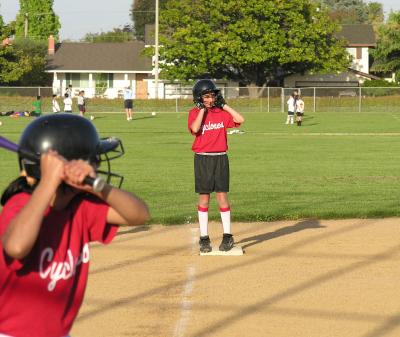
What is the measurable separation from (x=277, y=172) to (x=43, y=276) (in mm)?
19331

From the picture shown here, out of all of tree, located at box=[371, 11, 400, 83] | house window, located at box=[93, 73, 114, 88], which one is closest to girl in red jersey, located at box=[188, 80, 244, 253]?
tree, located at box=[371, 11, 400, 83]

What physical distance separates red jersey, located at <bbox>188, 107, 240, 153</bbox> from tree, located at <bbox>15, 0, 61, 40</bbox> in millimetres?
114011

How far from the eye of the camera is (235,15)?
253ft

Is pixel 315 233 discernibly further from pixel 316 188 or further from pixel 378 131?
pixel 378 131

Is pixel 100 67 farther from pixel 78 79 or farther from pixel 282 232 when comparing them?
pixel 282 232

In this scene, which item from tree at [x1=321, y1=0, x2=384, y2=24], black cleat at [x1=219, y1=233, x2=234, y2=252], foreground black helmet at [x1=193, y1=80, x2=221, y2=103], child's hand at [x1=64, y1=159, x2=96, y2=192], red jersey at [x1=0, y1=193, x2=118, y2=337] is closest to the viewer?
child's hand at [x1=64, y1=159, x2=96, y2=192]

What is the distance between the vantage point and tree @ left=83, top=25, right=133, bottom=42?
5717 inches

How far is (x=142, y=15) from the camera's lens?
150625 mm

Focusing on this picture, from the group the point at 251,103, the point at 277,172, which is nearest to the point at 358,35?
the point at 251,103

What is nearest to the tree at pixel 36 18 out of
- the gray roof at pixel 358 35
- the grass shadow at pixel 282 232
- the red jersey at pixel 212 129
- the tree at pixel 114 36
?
the tree at pixel 114 36

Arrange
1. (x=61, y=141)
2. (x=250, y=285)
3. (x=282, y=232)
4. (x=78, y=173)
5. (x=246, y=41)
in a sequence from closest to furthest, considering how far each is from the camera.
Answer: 1. (x=78, y=173)
2. (x=61, y=141)
3. (x=250, y=285)
4. (x=282, y=232)
5. (x=246, y=41)

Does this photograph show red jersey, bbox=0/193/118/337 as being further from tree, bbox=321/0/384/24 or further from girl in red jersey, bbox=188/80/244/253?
tree, bbox=321/0/384/24

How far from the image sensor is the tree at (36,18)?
123500 mm

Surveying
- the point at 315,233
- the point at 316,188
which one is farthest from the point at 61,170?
the point at 316,188
